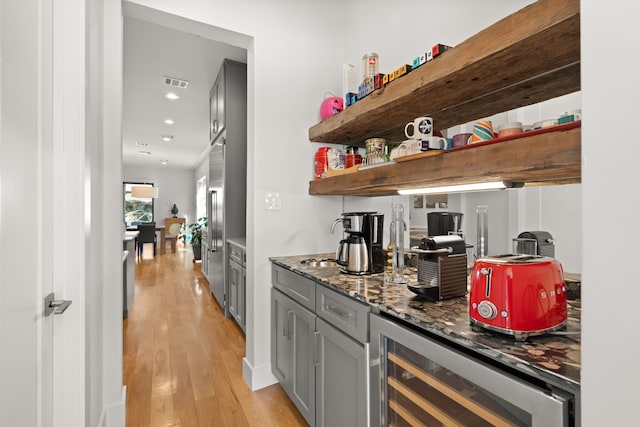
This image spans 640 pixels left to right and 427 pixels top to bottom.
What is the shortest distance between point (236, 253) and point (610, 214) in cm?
289

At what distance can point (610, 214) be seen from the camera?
549mm

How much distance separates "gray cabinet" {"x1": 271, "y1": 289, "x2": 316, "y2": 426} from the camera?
1644 millimetres

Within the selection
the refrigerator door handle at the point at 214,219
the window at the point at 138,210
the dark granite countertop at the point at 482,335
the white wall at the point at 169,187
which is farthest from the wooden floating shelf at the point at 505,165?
the window at the point at 138,210

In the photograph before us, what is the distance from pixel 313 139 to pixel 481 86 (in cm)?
127

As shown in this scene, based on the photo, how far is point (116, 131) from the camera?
1.81 meters

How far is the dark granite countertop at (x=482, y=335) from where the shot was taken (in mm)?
663

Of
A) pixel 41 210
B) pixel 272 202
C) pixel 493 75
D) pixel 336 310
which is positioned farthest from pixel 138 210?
pixel 493 75

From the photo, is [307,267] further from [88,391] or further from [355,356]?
[88,391]

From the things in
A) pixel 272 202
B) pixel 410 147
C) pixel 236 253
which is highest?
pixel 410 147

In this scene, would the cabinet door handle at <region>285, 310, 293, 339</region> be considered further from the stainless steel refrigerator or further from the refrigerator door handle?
the refrigerator door handle

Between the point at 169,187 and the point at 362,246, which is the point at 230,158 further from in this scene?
the point at 169,187

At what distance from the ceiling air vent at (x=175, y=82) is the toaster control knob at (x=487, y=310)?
434 cm

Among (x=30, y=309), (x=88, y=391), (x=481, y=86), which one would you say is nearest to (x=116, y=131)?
(x=30, y=309)

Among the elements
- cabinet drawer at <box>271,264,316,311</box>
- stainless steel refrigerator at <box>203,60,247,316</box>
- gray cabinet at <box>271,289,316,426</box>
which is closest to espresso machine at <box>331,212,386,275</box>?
cabinet drawer at <box>271,264,316,311</box>
